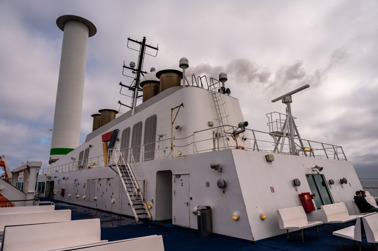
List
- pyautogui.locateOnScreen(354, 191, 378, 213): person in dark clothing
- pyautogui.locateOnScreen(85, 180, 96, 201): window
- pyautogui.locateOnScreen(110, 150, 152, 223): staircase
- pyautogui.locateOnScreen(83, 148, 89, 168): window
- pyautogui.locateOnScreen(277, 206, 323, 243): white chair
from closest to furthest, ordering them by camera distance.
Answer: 1. pyautogui.locateOnScreen(277, 206, 323, 243): white chair
2. pyautogui.locateOnScreen(354, 191, 378, 213): person in dark clothing
3. pyautogui.locateOnScreen(110, 150, 152, 223): staircase
4. pyautogui.locateOnScreen(85, 180, 96, 201): window
5. pyautogui.locateOnScreen(83, 148, 89, 168): window

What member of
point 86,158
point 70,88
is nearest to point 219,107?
point 86,158

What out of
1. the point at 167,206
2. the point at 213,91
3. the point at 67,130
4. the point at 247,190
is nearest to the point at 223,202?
the point at 247,190

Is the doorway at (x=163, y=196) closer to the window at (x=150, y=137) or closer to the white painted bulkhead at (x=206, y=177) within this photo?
the white painted bulkhead at (x=206, y=177)

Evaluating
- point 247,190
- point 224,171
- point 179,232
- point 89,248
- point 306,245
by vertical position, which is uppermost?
point 224,171

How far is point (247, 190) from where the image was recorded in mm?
6547

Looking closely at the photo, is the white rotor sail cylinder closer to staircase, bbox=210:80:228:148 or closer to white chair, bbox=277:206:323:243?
staircase, bbox=210:80:228:148

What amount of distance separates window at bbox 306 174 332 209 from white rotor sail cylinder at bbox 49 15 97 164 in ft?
83.9

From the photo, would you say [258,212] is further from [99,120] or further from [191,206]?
[99,120]

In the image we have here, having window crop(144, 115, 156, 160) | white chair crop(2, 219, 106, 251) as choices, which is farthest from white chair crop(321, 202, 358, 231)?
window crop(144, 115, 156, 160)

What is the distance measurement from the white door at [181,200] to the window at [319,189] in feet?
15.5

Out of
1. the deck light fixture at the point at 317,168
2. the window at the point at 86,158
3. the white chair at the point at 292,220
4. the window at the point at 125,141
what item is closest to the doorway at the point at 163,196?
the window at the point at 125,141

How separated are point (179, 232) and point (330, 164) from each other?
7386mm

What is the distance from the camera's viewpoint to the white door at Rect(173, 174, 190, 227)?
7.95 m

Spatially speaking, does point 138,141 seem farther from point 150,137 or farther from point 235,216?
point 235,216
